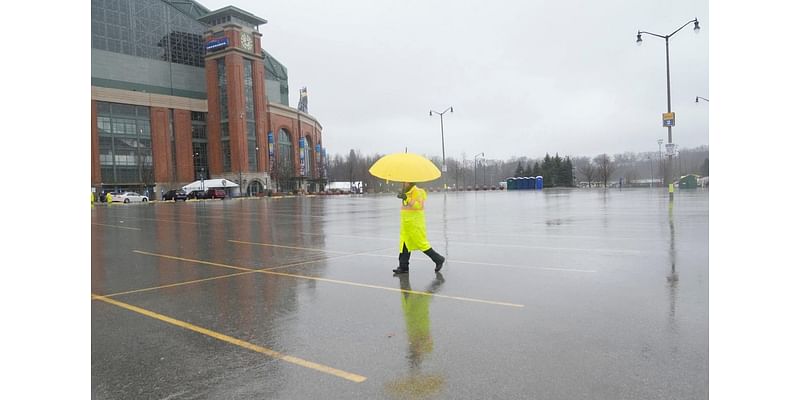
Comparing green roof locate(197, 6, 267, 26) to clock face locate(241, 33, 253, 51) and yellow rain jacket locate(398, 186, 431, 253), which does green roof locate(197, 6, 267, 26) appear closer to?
clock face locate(241, 33, 253, 51)

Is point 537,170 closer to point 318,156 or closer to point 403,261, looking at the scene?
point 318,156

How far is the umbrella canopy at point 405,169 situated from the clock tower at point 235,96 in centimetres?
8221

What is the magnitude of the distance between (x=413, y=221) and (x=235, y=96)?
86873 millimetres

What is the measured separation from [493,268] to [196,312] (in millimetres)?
4954

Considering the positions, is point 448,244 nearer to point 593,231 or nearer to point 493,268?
point 493,268

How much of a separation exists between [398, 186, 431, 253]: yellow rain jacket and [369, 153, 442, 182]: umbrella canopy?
0.36 m

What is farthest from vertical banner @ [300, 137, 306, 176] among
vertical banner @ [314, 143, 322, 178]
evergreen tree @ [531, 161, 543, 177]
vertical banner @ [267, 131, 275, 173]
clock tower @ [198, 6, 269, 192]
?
evergreen tree @ [531, 161, 543, 177]

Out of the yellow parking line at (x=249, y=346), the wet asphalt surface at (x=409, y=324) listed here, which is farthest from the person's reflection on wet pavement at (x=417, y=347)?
the yellow parking line at (x=249, y=346)

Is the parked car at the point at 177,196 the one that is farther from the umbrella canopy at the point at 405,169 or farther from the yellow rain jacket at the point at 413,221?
the yellow rain jacket at the point at 413,221

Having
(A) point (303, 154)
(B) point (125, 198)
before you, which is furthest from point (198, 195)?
(A) point (303, 154)

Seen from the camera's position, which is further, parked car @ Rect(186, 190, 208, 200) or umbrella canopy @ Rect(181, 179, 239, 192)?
umbrella canopy @ Rect(181, 179, 239, 192)

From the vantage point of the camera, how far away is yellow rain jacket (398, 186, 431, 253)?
8516 millimetres

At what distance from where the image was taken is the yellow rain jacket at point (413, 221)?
8.52 metres

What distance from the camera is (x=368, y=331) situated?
5.38m
